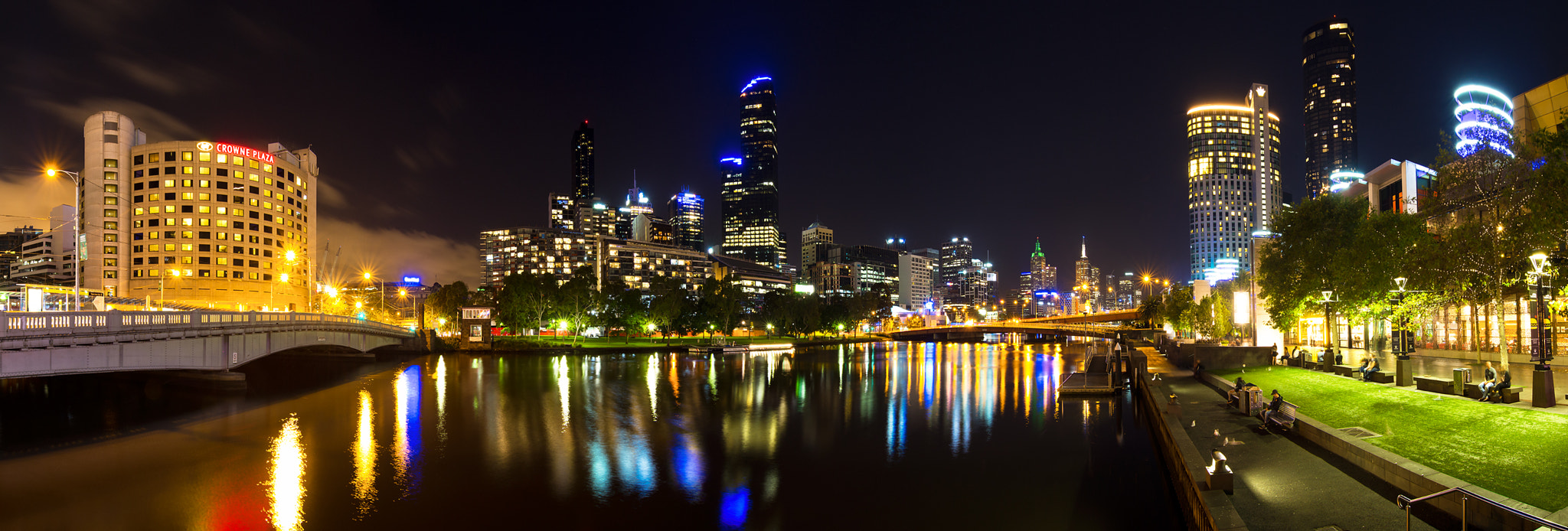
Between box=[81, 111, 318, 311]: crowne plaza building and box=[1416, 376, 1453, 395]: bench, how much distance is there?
457 feet

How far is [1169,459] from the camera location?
1061 inches

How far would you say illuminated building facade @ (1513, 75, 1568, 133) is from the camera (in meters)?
45.7

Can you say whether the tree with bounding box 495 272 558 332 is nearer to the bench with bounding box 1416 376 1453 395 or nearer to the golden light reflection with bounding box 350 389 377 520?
the golden light reflection with bounding box 350 389 377 520

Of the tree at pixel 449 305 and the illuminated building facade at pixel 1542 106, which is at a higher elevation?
the illuminated building facade at pixel 1542 106

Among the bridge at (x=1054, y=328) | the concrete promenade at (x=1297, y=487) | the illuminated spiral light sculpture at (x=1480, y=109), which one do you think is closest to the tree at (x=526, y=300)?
the concrete promenade at (x=1297, y=487)

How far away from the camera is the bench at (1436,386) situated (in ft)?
83.4

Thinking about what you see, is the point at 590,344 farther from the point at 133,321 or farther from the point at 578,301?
the point at 133,321

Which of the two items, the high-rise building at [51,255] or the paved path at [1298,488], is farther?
the high-rise building at [51,255]

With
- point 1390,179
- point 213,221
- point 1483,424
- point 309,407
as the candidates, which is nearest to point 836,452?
point 1483,424

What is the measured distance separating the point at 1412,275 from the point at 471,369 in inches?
2754

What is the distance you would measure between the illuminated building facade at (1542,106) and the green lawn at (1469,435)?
33.8 meters

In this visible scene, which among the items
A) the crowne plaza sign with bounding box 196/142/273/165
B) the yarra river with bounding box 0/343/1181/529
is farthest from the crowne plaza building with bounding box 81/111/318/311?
the yarra river with bounding box 0/343/1181/529

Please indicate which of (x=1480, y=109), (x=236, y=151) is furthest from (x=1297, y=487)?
(x=236, y=151)

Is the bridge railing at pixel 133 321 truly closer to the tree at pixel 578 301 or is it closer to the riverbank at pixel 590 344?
the riverbank at pixel 590 344
